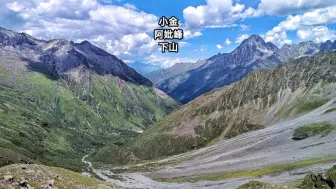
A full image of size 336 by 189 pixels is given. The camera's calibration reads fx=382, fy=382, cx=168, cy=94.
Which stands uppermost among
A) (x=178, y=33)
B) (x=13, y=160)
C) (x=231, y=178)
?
(x=178, y=33)

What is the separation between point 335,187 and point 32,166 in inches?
2593

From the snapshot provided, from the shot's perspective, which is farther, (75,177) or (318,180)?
(318,180)

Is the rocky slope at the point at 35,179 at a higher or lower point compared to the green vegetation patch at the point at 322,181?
higher

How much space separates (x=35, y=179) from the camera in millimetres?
59875

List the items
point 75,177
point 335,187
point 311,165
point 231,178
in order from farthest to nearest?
point 231,178 → point 311,165 → point 335,187 → point 75,177

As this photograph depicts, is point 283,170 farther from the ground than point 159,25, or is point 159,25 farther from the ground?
point 159,25

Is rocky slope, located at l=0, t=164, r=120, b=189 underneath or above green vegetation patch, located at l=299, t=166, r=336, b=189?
above

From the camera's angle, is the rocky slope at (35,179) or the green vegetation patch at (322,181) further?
the green vegetation patch at (322,181)

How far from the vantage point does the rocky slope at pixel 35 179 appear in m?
55.5

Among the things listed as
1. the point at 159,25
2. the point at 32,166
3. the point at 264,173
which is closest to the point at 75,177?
the point at 32,166

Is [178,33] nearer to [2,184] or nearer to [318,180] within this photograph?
[318,180]

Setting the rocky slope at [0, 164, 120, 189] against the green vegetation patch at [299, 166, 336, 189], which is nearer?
the rocky slope at [0, 164, 120, 189]

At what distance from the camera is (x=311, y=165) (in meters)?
167

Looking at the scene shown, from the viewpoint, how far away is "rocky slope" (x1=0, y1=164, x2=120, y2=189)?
55.5 meters
